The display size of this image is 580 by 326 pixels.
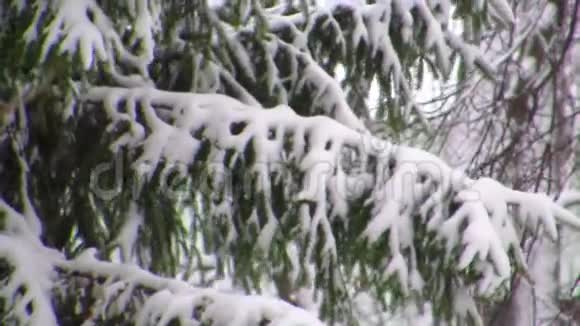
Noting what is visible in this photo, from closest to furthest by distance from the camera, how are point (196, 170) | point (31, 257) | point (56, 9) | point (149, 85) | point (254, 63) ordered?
point (56, 9)
point (31, 257)
point (196, 170)
point (149, 85)
point (254, 63)

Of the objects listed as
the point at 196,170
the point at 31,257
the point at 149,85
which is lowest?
the point at 31,257

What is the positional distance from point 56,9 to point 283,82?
3.69 feet

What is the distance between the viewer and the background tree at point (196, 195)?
1.67 metres

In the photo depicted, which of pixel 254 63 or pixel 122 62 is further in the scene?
pixel 254 63

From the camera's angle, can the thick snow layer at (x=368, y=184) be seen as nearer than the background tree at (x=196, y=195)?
No

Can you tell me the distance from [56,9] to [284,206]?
0.81 m

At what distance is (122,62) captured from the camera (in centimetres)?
221

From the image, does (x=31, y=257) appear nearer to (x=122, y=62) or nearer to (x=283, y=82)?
(x=122, y=62)

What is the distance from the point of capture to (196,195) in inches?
81.5

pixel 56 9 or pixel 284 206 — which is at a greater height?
pixel 56 9

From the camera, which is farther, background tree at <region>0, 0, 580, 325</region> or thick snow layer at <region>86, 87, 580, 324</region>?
thick snow layer at <region>86, 87, 580, 324</region>

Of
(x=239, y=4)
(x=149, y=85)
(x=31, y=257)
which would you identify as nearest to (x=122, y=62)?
(x=149, y=85)

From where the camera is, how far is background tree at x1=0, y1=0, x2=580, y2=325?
5.49ft

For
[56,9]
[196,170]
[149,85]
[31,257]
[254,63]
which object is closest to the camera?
[56,9]
